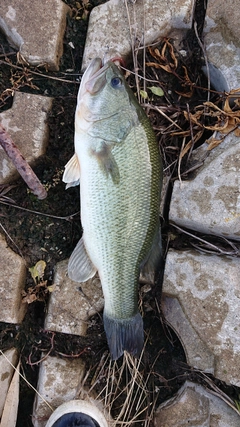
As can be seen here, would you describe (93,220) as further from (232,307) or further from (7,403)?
(7,403)

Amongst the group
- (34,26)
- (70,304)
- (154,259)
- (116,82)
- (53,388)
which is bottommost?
(53,388)

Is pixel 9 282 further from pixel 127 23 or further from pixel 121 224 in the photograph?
pixel 127 23

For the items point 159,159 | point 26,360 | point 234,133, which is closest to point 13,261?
point 26,360

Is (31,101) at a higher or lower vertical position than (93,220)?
higher

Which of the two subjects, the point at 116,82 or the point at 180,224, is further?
the point at 180,224

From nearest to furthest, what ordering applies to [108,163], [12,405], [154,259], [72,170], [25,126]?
[108,163]
[72,170]
[154,259]
[25,126]
[12,405]

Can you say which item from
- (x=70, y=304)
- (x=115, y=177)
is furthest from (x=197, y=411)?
(x=115, y=177)
